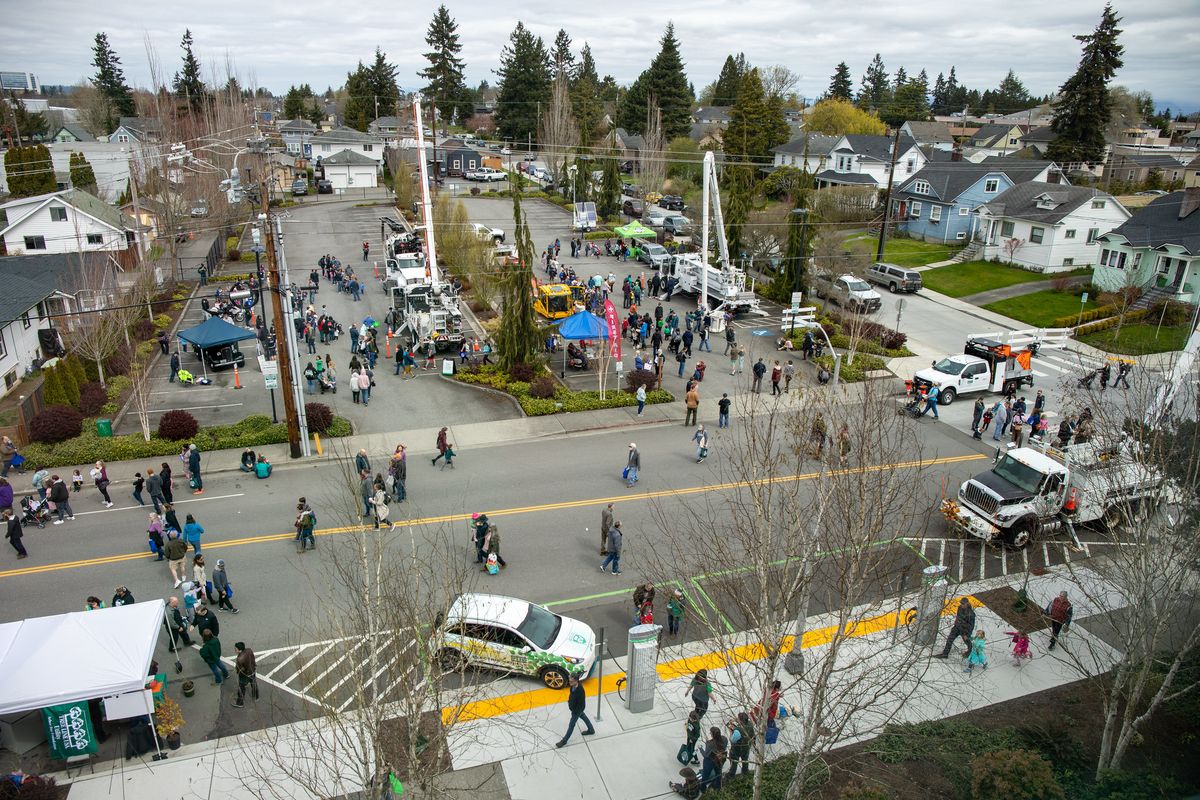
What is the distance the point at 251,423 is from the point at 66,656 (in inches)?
558

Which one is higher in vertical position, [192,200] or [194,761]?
[192,200]

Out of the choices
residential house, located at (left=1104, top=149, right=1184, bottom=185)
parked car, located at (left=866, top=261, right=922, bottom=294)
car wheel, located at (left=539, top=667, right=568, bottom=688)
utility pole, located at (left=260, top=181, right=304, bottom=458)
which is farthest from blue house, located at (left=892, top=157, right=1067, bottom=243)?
car wheel, located at (left=539, top=667, right=568, bottom=688)

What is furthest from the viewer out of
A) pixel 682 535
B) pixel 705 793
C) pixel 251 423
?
pixel 251 423

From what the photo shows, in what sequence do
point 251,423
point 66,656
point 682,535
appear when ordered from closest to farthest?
point 66,656
point 682,535
point 251,423

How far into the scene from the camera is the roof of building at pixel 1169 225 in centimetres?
3978

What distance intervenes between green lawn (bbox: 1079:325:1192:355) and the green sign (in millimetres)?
36007

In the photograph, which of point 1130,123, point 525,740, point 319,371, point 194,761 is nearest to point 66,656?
point 194,761

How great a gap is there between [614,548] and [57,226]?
1880 inches

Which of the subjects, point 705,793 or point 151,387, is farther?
point 151,387

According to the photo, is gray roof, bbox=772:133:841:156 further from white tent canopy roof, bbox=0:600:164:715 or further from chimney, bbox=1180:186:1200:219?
white tent canopy roof, bbox=0:600:164:715

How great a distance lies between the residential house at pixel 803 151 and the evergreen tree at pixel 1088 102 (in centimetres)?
1955

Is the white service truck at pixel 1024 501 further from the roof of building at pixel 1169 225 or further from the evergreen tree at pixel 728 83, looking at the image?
the evergreen tree at pixel 728 83

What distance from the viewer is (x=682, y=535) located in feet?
63.9

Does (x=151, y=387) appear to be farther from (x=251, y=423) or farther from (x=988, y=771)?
(x=988, y=771)
